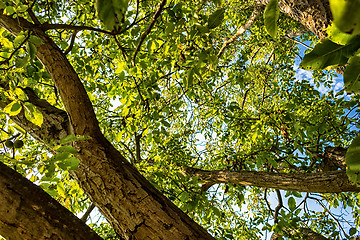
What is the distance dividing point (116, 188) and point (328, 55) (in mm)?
1308

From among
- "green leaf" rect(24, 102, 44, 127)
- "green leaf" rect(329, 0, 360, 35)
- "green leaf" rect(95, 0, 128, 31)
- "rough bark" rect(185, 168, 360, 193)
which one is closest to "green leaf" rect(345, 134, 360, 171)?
"green leaf" rect(329, 0, 360, 35)

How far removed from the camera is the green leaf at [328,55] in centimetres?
55

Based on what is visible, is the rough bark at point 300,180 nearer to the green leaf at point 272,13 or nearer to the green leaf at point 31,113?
the green leaf at point 272,13

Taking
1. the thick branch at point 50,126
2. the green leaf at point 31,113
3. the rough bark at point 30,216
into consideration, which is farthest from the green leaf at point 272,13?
the thick branch at point 50,126

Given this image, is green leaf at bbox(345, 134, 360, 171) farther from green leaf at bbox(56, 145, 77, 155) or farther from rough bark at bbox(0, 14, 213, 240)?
green leaf at bbox(56, 145, 77, 155)

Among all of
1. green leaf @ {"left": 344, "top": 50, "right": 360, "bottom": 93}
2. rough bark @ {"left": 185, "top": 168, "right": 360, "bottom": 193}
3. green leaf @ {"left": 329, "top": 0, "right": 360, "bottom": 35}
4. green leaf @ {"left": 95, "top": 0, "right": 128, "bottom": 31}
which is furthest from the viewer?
rough bark @ {"left": 185, "top": 168, "right": 360, "bottom": 193}

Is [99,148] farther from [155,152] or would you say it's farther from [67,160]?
[155,152]

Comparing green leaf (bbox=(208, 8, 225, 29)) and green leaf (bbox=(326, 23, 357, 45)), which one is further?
green leaf (bbox=(208, 8, 225, 29))

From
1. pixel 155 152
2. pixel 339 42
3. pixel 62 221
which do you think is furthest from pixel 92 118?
pixel 155 152

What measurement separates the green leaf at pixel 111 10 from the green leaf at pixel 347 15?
1.04 feet

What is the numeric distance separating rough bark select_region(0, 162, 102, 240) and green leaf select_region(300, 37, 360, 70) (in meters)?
1.19

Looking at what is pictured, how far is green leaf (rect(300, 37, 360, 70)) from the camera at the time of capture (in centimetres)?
55

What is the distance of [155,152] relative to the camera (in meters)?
5.59

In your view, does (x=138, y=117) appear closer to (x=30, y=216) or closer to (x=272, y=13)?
(x=30, y=216)
